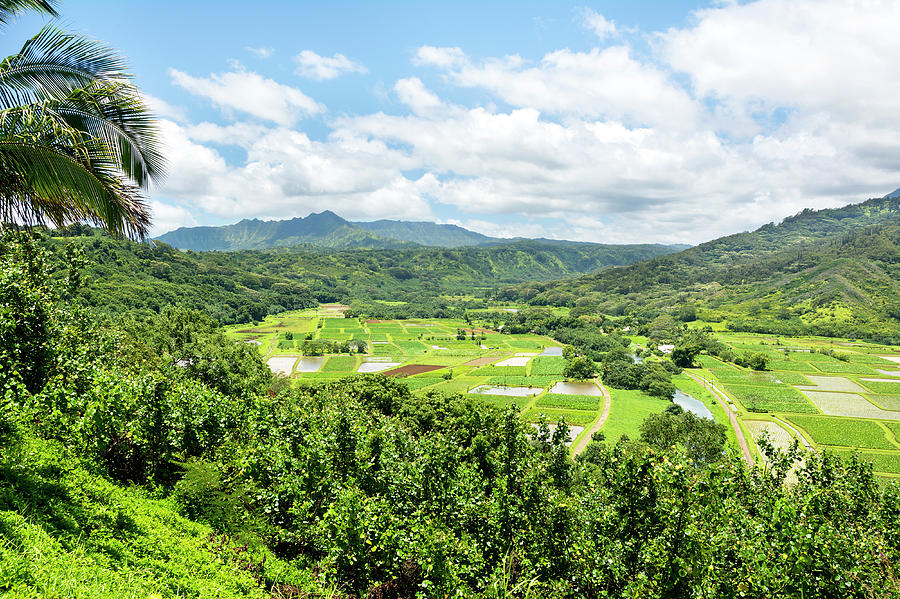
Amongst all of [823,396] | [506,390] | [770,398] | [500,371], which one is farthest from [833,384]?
→ [500,371]

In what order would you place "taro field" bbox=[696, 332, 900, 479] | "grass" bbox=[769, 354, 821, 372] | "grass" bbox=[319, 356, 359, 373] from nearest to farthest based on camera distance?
"taro field" bbox=[696, 332, 900, 479]
"grass" bbox=[319, 356, 359, 373]
"grass" bbox=[769, 354, 821, 372]

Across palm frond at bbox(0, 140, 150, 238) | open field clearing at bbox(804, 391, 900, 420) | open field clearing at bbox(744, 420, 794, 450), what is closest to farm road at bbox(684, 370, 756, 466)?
open field clearing at bbox(744, 420, 794, 450)

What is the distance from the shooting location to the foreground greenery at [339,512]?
9.84 metres

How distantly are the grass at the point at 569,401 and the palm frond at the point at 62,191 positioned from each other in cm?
6588

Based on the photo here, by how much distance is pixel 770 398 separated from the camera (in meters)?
71.6

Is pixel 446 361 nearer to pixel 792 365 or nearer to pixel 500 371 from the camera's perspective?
pixel 500 371

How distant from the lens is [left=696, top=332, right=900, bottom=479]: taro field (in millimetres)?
53812

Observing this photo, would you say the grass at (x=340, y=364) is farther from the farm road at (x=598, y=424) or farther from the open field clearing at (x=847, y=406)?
the open field clearing at (x=847, y=406)

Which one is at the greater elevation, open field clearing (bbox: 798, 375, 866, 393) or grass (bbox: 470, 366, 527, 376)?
grass (bbox: 470, 366, 527, 376)

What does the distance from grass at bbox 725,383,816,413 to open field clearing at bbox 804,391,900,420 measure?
6.58 ft

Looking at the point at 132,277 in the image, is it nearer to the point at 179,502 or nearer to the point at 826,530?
the point at 179,502

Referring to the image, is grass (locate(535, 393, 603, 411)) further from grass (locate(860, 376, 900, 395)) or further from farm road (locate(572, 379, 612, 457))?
grass (locate(860, 376, 900, 395))

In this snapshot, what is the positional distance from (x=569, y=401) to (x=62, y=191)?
234 ft

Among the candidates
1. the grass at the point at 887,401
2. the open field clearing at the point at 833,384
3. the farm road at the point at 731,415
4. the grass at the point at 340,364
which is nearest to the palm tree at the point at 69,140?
the farm road at the point at 731,415
